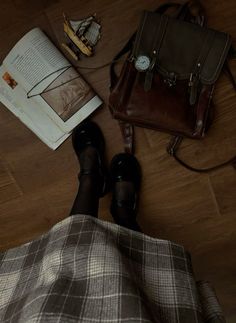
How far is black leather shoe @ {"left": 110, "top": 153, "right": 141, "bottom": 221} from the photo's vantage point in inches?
43.5

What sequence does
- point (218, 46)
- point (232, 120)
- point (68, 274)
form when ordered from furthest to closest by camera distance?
point (232, 120) → point (218, 46) → point (68, 274)

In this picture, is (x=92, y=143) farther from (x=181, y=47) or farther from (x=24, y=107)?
(x=181, y=47)

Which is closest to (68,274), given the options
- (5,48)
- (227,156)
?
(227,156)

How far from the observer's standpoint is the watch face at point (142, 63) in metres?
1.01

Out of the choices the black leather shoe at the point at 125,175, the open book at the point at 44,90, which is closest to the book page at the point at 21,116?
the open book at the point at 44,90

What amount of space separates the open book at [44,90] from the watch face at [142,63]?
171 mm

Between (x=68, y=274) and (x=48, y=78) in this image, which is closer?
(x=68, y=274)

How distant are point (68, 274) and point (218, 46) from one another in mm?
672

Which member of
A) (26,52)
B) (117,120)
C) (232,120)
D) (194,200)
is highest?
(26,52)

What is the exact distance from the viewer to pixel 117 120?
44.3 inches

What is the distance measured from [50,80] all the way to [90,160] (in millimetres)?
266

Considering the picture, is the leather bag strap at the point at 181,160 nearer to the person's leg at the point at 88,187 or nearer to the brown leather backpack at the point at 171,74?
the brown leather backpack at the point at 171,74

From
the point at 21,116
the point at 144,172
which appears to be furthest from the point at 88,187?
the point at 21,116

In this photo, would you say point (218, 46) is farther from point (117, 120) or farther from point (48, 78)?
point (48, 78)
